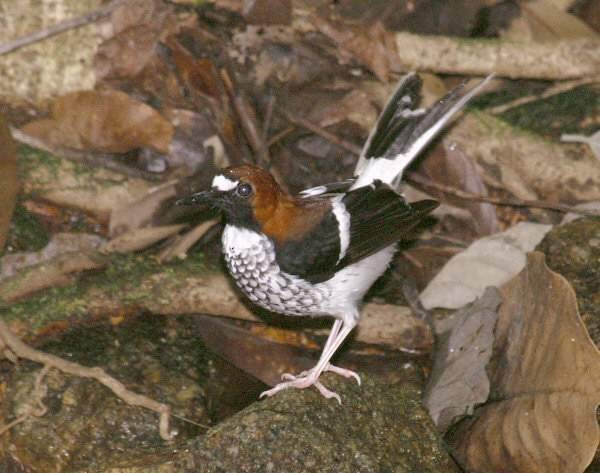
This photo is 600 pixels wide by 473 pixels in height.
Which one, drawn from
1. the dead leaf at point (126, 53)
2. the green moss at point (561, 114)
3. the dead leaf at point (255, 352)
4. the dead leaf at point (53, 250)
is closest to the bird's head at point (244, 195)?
the dead leaf at point (255, 352)

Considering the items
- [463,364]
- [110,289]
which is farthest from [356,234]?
[110,289]

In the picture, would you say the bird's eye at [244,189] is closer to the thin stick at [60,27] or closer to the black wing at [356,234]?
the black wing at [356,234]

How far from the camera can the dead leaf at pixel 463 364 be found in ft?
16.2

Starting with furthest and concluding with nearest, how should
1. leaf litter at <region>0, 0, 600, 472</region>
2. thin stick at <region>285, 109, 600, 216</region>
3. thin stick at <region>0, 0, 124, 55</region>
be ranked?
thin stick at <region>0, 0, 124, 55</region>
thin stick at <region>285, 109, 600, 216</region>
leaf litter at <region>0, 0, 600, 472</region>

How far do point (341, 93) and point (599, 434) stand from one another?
338 centimetres

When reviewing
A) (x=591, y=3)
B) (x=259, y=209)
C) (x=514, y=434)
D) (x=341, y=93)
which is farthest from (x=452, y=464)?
(x=591, y=3)

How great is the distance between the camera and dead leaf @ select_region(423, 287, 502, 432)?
16.2ft

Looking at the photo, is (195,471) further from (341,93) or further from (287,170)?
(341,93)

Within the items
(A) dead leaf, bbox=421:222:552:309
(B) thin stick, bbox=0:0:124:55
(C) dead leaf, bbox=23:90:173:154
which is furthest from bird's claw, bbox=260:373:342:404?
(B) thin stick, bbox=0:0:124:55

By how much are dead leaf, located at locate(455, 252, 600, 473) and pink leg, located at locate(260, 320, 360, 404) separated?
0.72 metres

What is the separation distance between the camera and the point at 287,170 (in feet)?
21.5

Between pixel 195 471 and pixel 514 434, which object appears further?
pixel 514 434

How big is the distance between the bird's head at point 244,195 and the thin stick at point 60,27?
2577 millimetres

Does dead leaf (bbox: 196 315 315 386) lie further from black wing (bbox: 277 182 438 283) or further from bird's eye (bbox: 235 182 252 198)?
bird's eye (bbox: 235 182 252 198)
